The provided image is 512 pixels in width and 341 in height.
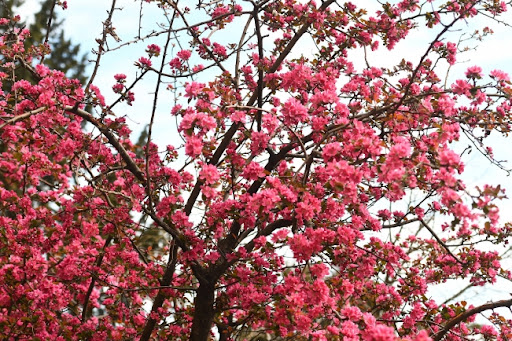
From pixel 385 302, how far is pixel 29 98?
3951 mm

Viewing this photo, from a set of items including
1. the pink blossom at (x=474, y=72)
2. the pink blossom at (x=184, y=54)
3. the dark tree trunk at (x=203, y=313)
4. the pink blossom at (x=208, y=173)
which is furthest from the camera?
the pink blossom at (x=184, y=54)

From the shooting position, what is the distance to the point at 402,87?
5004 mm

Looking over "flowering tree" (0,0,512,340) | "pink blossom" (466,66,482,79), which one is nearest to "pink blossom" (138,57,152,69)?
"flowering tree" (0,0,512,340)

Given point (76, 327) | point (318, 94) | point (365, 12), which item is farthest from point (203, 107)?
point (76, 327)

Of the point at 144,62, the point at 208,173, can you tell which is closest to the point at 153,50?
the point at 144,62

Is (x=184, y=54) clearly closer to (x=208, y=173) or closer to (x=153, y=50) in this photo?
(x=153, y=50)

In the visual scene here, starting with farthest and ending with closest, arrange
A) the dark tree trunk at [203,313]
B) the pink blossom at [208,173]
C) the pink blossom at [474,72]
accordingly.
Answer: the dark tree trunk at [203,313], the pink blossom at [474,72], the pink blossom at [208,173]

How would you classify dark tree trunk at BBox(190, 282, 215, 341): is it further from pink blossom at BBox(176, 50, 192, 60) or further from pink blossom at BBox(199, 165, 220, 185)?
pink blossom at BBox(176, 50, 192, 60)

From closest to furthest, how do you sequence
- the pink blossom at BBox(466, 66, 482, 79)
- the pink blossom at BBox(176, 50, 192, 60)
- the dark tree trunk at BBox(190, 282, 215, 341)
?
the pink blossom at BBox(466, 66, 482, 79), the dark tree trunk at BBox(190, 282, 215, 341), the pink blossom at BBox(176, 50, 192, 60)

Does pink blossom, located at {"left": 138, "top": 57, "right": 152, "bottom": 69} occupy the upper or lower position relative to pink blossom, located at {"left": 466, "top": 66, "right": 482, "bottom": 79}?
upper

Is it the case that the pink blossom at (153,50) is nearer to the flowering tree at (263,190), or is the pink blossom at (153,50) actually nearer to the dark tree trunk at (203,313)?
the flowering tree at (263,190)

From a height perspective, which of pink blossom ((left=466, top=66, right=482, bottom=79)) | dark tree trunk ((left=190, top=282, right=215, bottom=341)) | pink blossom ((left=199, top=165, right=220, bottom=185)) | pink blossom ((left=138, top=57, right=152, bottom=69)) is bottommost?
dark tree trunk ((left=190, top=282, right=215, bottom=341))

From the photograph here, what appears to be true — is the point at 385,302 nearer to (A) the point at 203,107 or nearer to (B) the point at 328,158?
(B) the point at 328,158

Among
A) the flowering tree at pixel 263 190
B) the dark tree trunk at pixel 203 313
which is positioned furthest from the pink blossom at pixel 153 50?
the dark tree trunk at pixel 203 313
